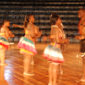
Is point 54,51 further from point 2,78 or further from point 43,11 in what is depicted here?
point 43,11

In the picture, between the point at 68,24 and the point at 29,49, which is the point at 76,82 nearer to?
the point at 29,49

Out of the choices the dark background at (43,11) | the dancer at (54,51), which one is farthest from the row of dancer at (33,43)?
the dark background at (43,11)

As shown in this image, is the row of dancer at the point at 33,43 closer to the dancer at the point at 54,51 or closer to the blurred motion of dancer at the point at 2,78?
the dancer at the point at 54,51

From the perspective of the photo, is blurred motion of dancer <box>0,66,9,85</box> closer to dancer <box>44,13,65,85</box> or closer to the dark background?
A: dancer <box>44,13,65,85</box>

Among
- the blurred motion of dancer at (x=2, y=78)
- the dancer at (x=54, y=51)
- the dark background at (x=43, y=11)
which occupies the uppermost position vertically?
the dark background at (x=43, y=11)

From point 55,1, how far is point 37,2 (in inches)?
51.3

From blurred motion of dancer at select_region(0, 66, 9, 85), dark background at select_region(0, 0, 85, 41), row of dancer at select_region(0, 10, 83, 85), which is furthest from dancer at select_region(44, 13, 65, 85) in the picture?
dark background at select_region(0, 0, 85, 41)

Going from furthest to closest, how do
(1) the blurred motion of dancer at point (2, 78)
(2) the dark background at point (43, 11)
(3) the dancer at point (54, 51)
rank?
(2) the dark background at point (43, 11) < (1) the blurred motion of dancer at point (2, 78) < (3) the dancer at point (54, 51)

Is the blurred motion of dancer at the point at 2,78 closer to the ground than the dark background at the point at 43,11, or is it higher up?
closer to the ground

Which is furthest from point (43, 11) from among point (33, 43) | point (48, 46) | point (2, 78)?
point (48, 46)

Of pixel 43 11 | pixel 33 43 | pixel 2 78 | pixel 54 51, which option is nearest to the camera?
pixel 54 51

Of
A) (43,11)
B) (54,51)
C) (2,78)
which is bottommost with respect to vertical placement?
(2,78)

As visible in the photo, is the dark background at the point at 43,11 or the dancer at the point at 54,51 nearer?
the dancer at the point at 54,51

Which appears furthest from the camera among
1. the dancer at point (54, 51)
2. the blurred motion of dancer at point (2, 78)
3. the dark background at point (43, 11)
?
the dark background at point (43, 11)
